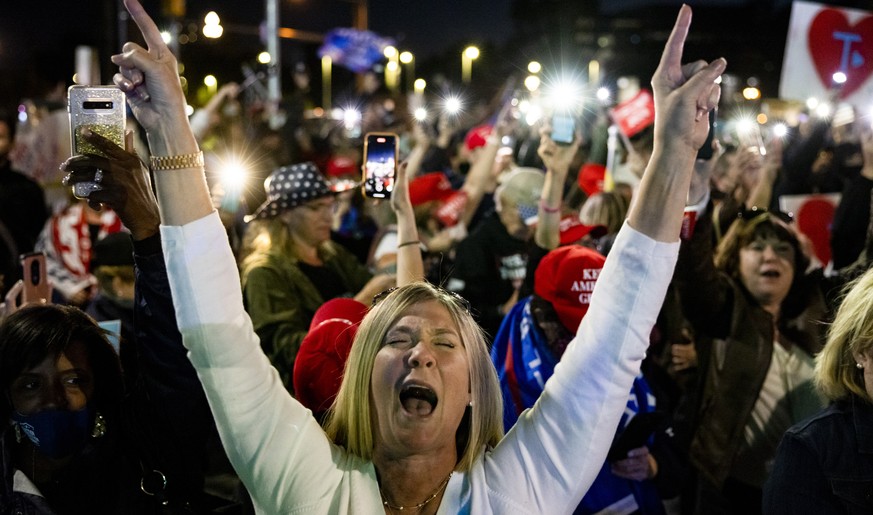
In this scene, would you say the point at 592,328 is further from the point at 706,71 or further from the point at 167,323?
the point at 167,323

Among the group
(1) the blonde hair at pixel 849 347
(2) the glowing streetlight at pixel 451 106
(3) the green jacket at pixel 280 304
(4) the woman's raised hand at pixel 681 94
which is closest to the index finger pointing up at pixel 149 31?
(4) the woman's raised hand at pixel 681 94

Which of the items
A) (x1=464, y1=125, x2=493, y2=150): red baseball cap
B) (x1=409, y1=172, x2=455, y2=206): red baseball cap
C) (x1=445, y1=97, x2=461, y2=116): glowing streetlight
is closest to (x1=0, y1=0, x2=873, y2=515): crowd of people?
(x1=409, y1=172, x2=455, y2=206): red baseball cap

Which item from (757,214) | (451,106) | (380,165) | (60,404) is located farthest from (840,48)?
(60,404)

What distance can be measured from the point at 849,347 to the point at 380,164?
80.6 inches

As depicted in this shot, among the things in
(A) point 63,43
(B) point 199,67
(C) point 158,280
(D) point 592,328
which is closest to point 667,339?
(D) point 592,328

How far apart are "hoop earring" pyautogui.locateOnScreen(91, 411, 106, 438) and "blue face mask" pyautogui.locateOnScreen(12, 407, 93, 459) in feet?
0.05

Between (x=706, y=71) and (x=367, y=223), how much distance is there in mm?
Result: 6887

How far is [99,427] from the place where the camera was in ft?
8.70

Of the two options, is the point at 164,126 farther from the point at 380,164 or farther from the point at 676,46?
the point at 380,164

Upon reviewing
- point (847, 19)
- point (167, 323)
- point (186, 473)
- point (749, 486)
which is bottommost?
point (749, 486)

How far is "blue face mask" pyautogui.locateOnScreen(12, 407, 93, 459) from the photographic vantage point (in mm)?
2598

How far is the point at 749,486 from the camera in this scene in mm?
4121

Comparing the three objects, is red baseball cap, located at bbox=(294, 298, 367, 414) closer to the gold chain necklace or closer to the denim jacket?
the gold chain necklace

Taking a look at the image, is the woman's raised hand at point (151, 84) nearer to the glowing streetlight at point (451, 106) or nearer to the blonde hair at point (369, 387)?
the blonde hair at point (369, 387)
